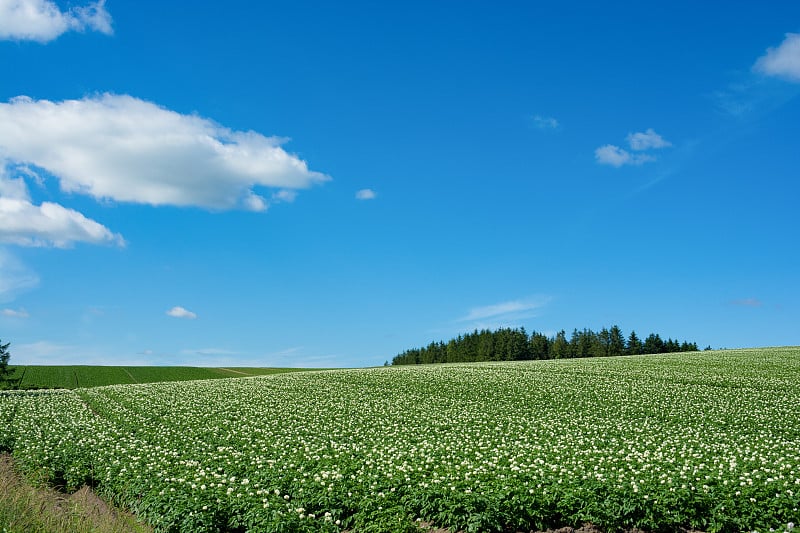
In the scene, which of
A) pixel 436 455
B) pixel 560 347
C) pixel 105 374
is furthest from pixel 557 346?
pixel 436 455

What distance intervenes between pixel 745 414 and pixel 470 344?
356 ft

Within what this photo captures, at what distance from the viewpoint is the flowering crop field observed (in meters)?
12.4

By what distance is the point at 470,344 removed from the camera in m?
134

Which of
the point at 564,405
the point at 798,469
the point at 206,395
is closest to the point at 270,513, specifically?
the point at 798,469

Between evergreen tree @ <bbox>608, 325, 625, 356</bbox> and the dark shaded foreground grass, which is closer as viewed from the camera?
the dark shaded foreground grass

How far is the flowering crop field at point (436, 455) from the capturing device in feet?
40.7

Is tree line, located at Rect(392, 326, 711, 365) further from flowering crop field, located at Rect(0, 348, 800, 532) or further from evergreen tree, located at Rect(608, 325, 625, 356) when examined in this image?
flowering crop field, located at Rect(0, 348, 800, 532)

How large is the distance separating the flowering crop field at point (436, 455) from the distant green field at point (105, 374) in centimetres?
4217

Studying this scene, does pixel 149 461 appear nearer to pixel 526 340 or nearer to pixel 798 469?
pixel 798 469

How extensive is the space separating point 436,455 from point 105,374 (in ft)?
264

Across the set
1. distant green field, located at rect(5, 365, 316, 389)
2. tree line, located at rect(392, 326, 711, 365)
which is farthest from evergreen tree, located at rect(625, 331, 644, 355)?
distant green field, located at rect(5, 365, 316, 389)

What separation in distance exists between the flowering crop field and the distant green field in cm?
4217

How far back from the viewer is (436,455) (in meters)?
17.7

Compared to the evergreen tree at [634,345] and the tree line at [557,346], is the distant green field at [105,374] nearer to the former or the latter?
the tree line at [557,346]
